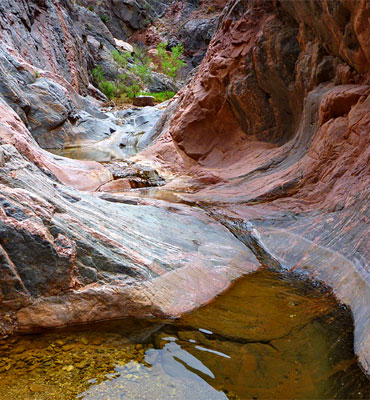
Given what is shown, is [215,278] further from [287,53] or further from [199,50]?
[199,50]

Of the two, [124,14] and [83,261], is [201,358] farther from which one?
[124,14]

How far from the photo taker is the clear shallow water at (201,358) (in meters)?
2.38

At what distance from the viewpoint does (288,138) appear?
32.0ft

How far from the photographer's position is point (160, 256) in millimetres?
4145

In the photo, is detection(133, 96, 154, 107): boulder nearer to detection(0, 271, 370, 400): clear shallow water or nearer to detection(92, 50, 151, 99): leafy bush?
detection(92, 50, 151, 99): leafy bush

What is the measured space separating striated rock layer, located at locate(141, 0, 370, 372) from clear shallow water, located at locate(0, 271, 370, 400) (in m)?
0.30

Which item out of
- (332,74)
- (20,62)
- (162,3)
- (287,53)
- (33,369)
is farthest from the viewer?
(162,3)

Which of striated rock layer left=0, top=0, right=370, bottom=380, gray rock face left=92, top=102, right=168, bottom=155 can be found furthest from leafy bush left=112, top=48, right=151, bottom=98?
striated rock layer left=0, top=0, right=370, bottom=380

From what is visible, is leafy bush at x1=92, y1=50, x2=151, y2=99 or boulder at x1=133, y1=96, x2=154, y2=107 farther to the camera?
leafy bush at x1=92, y1=50, x2=151, y2=99

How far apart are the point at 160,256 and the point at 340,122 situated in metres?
4.18

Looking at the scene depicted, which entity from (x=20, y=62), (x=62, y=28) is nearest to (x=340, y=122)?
(x=20, y=62)

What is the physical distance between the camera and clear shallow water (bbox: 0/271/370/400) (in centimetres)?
238

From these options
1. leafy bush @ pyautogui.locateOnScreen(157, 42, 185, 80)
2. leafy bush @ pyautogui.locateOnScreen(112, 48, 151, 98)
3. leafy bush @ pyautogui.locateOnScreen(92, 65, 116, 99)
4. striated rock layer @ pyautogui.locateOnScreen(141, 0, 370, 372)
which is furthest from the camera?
leafy bush @ pyautogui.locateOnScreen(157, 42, 185, 80)

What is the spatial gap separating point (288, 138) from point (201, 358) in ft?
26.1
